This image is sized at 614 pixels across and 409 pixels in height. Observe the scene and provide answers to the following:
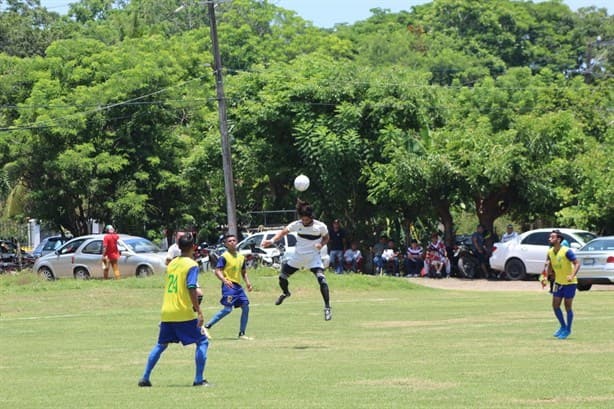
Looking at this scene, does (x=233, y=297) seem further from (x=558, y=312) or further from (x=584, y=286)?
(x=584, y=286)

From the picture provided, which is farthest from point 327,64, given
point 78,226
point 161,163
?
point 78,226

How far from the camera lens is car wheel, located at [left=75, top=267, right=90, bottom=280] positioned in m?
38.7

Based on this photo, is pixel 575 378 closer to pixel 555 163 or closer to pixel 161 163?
pixel 555 163

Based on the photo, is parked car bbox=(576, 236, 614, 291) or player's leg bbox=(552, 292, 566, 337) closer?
player's leg bbox=(552, 292, 566, 337)

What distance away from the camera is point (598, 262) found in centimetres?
3244

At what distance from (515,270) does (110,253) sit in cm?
1290

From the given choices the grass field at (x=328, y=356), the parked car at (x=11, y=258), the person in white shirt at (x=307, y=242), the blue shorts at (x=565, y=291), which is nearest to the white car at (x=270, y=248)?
the parked car at (x=11, y=258)

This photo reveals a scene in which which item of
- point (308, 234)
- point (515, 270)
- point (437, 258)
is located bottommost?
point (515, 270)

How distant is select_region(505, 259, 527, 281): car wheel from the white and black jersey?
61.1 feet

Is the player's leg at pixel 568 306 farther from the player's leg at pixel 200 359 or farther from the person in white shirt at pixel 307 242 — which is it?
the player's leg at pixel 200 359

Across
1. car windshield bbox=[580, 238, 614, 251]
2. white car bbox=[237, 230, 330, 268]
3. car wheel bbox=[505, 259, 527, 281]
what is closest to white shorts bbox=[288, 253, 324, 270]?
car windshield bbox=[580, 238, 614, 251]

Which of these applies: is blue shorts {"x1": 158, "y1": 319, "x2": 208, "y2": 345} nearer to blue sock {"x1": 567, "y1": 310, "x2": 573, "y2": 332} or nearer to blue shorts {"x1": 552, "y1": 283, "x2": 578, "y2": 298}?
blue sock {"x1": 567, "y1": 310, "x2": 573, "y2": 332}

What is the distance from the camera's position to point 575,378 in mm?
13664

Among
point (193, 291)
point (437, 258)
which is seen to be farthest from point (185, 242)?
point (437, 258)
